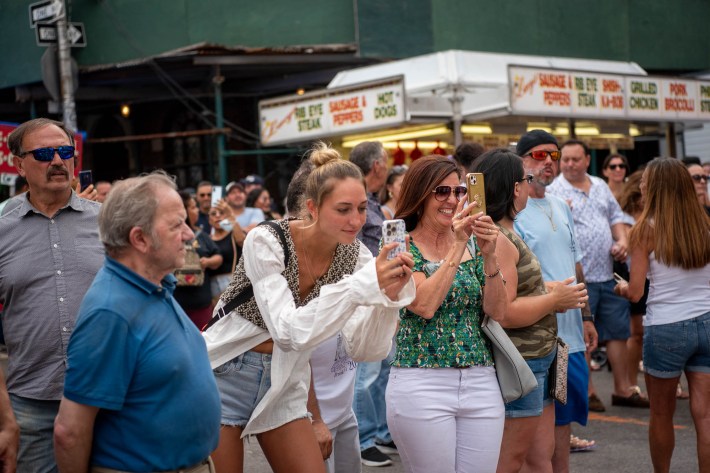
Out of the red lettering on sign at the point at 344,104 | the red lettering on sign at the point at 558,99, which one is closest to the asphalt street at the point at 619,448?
the red lettering on sign at the point at 558,99

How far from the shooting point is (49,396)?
4203 millimetres

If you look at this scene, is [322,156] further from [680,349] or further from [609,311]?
[609,311]

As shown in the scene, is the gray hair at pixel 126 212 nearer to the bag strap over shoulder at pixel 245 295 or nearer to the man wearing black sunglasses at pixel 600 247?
the bag strap over shoulder at pixel 245 295

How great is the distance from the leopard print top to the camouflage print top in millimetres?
986

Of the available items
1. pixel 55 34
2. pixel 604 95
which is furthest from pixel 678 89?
pixel 55 34

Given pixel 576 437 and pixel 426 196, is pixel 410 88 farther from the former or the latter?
pixel 426 196

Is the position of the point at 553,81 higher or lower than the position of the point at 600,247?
higher

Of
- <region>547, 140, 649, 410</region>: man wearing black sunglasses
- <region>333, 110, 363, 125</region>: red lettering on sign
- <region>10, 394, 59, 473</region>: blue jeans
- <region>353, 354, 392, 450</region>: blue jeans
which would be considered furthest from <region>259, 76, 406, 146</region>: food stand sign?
<region>10, 394, 59, 473</region>: blue jeans

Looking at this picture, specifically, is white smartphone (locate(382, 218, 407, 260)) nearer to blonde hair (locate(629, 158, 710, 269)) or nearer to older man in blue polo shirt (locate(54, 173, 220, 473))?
older man in blue polo shirt (locate(54, 173, 220, 473))

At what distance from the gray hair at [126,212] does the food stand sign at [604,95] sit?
32.0 ft

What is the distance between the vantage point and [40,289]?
14.0 feet

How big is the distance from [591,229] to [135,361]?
21.1ft

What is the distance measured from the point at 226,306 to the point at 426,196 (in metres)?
1.08

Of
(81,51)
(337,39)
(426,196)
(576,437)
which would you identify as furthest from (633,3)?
(426,196)
